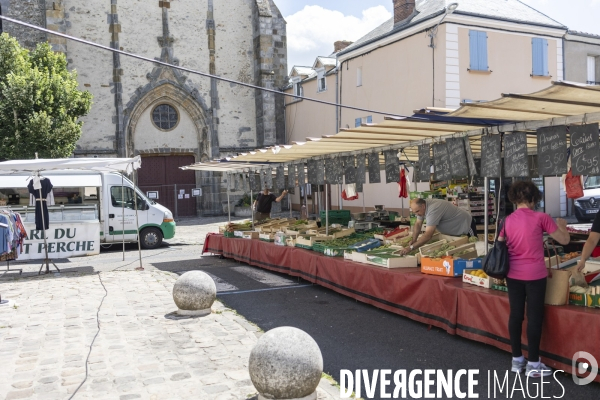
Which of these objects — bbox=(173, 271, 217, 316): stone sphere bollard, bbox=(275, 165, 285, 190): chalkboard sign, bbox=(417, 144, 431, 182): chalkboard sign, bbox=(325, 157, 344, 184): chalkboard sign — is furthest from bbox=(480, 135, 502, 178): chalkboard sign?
bbox=(275, 165, 285, 190): chalkboard sign

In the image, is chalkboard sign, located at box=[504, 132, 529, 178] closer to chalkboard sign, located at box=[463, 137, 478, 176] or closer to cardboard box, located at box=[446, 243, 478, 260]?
chalkboard sign, located at box=[463, 137, 478, 176]

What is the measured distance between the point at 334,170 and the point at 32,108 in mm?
15030

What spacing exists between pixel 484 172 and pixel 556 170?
0.93 metres

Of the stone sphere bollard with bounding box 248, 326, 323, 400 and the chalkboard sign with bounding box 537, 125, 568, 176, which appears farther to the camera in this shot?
the chalkboard sign with bounding box 537, 125, 568, 176

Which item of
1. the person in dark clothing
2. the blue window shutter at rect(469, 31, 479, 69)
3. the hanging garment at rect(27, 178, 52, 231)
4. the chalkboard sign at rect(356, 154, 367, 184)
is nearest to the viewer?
the chalkboard sign at rect(356, 154, 367, 184)

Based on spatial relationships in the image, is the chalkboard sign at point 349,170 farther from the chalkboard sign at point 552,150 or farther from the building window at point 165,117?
the building window at point 165,117

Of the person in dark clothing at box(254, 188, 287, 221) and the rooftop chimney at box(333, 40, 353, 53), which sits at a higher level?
the rooftop chimney at box(333, 40, 353, 53)

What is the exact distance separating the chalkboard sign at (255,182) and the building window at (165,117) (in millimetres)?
14995

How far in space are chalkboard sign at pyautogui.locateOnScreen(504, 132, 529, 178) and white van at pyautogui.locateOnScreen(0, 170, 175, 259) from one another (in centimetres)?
916

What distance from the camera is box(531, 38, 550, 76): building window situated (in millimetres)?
20953

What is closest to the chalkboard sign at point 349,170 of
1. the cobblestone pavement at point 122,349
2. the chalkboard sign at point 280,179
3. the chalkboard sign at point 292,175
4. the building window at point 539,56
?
the chalkboard sign at point 292,175

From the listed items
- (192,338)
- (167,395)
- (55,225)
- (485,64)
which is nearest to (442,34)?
(485,64)

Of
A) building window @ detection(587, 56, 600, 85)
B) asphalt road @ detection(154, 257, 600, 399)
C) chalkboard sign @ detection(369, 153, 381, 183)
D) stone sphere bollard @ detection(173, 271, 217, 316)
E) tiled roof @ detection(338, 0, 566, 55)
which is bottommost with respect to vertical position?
asphalt road @ detection(154, 257, 600, 399)

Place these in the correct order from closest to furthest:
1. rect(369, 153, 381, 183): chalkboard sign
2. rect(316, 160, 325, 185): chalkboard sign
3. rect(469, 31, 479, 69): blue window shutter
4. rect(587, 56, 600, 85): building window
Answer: rect(369, 153, 381, 183): chalkboard sign, rect(316, 160, 325, 185): chalkboard sign, rect(469, 31, 479, 69): blue window shutter, rect(587, 56, 600, 85): building window
